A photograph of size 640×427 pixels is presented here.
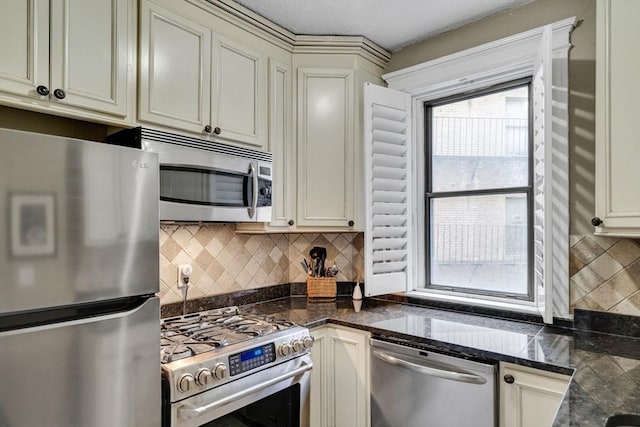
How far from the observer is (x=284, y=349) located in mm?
1743

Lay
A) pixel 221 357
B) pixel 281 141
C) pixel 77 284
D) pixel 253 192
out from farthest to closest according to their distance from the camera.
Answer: pixel 281 141 < pixel 253 192 < pixel 221 357 < pixel 77 284

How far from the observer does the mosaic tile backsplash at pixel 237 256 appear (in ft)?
6.78

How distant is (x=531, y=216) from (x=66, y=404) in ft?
7.36

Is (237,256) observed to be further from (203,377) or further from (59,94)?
(59,94)

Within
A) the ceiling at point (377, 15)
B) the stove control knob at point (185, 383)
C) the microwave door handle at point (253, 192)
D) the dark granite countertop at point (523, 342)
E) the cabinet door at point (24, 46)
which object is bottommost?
the stove control knob at point (185, 383)

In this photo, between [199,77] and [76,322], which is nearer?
[76,322]

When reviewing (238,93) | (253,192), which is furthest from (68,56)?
(253,192)

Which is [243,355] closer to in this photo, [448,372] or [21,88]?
[448,372]

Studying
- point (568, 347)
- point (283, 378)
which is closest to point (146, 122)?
point (283, 378)

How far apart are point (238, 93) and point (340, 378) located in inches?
63.4

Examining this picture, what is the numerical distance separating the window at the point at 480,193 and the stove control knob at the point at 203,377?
5.25 feet

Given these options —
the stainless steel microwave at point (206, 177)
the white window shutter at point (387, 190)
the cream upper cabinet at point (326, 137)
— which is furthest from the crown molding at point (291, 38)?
the stainless steel microwave at point (206, 177)

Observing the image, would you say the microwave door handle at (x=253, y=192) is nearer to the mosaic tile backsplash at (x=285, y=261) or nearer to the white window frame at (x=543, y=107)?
the mosaic tile backsplash at (x=285, y=261)

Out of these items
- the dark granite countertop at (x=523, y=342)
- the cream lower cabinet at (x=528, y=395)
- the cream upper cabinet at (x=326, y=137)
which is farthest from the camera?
the cream upper cabinet at (x=326, y=137)
